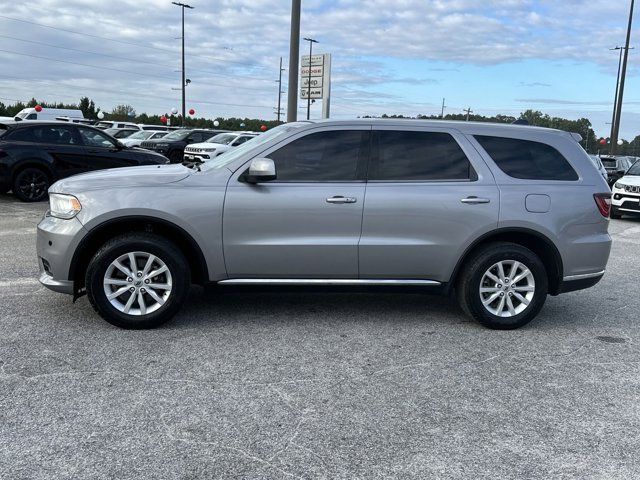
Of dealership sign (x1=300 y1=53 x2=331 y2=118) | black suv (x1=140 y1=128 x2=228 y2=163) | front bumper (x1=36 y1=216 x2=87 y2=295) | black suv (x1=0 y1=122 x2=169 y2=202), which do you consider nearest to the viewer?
front bumper (x1=36 y1=216 x2=87 y2=295)

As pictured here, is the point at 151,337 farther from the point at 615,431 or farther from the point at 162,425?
the point at 615,431

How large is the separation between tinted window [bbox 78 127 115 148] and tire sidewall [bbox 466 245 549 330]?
10240 millimetres

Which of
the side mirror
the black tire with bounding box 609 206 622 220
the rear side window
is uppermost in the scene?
the rear side window

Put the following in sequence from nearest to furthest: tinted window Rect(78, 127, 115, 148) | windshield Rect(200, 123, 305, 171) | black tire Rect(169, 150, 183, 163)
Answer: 1. windshield Rect(200, 123, 305, 171)
2. tinted window Rect(78, 127, 115, 148)
3. black tire Rect(169, 150, 183, 163)

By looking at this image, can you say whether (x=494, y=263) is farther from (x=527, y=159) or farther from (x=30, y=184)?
(x=30, y=184)

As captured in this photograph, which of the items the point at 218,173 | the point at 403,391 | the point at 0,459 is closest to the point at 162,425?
the point at 0,459

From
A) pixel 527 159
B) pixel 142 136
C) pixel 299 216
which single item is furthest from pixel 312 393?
pixel 142 136

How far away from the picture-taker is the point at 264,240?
499 centimetres

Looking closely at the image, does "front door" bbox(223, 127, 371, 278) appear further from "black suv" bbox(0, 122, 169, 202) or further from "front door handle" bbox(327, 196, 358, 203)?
"black suv" bbox(0, 122, 169, 202)

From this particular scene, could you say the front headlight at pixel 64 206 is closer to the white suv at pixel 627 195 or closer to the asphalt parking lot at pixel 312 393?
the asphalt parking lot at pixel 312 393

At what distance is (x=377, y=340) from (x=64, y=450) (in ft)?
8.37

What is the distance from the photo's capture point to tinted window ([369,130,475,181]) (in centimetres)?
525

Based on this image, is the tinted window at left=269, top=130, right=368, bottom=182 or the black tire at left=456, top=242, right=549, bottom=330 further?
the black tire at left=456, top=242, right=549, bottom=330

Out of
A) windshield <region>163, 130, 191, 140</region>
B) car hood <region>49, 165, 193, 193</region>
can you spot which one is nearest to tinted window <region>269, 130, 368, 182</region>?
car hood <region>49, 165, 193, 193</region>
